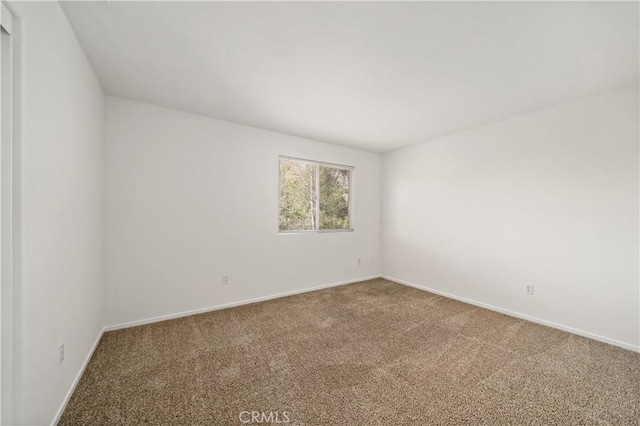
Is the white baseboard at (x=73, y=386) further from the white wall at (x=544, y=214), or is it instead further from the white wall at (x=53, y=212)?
the white wall at (x=544, y=214)

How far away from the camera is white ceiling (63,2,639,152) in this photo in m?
1.53

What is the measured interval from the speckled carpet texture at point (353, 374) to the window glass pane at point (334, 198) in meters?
1.82

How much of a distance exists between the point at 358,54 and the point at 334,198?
2764 mm

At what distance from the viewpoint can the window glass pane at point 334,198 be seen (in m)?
4.35

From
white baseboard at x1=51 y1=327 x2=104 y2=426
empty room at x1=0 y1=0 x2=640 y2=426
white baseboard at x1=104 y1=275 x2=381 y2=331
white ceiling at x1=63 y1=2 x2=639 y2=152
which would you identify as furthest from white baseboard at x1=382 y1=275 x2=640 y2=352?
white baseboard at x1=51 y1=327 x2=104 y2=426

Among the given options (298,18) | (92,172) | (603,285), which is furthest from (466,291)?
(92,172)

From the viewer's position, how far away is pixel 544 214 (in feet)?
9.45

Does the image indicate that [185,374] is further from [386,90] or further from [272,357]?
[386,90]

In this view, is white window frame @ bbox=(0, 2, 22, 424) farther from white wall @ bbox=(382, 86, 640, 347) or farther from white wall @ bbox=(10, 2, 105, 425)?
white wall @ bbox=(382, 86, 640, 347)

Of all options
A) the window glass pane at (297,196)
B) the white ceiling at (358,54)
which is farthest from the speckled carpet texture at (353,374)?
the white ceiling at (358,54)

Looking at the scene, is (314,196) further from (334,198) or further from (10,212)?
(10,212)

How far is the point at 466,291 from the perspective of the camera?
3586 mm

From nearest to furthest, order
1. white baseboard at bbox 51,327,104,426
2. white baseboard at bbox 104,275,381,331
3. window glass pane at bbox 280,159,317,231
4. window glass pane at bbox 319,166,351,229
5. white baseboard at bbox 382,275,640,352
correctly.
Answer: white baseboard at bbox 51,327,104,426, white baseboard at bbox 382,275,640,352, white baseboard at bbox 104,275,381,331, window glass pane at bbox 280,159,317,231, window glass pane at bbox 319,166,351,229

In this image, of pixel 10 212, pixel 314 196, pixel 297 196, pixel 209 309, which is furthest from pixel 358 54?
A: pixel 209 309
